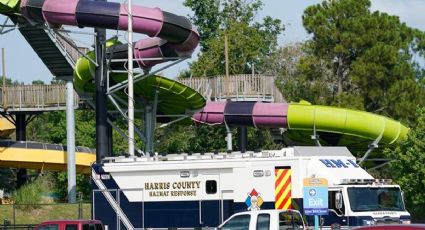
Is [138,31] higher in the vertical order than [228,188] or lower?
higher

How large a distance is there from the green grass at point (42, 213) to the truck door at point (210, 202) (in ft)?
68.6

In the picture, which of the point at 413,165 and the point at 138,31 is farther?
the point at 413,165

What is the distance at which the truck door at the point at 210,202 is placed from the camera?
30.3 metres

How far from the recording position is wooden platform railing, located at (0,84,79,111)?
202 feet

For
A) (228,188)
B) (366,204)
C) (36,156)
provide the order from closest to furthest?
1. (366,204)
2. (228,188)
3. (36,156)

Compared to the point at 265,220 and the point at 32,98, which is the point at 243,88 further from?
the point at 265,220

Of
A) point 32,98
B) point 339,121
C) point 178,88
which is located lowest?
point 339,121

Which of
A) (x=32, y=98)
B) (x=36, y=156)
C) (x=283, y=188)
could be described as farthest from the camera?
(x=32, y=98)

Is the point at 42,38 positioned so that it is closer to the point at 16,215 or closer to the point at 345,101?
the point at 16,215

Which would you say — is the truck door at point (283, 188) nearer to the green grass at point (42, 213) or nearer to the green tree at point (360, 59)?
the green grass at point (42, 213)

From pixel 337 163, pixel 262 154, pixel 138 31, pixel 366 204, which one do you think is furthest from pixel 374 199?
pixel 138 31

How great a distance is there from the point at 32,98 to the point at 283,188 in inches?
1364

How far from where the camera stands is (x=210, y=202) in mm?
30422

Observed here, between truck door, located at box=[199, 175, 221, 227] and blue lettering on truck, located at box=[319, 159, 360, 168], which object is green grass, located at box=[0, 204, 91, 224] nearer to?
truck door, located at box=[199, 175, 221, 227]
